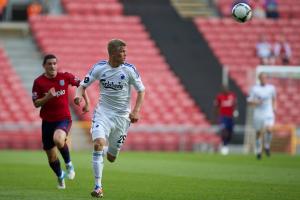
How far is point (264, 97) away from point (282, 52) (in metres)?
13.9

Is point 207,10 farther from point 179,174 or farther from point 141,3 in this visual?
point 179,174

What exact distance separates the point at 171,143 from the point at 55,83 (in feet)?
62.0

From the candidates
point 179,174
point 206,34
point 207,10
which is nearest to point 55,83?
point 179,174

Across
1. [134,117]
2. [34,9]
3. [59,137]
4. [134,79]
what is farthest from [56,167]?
[34,9]

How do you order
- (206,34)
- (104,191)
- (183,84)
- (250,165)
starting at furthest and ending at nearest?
(206,34) → (183,84) → (250,165) → (104,191)

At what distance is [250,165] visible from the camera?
21.8 meters

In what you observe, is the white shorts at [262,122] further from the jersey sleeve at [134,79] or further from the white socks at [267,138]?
the jersey sleeve at [134,79]

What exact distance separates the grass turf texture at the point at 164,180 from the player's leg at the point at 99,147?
218mm

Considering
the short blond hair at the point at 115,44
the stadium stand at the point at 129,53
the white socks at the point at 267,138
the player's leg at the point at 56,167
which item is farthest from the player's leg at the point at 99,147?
the stadium stand at the point at 129,53

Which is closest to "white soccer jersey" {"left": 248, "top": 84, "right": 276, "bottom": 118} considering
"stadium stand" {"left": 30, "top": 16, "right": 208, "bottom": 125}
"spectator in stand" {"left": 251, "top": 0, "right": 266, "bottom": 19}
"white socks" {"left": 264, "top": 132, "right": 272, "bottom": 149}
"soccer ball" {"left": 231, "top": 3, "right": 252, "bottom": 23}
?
"white socks" {"left": 264, "top": 132, "right": 272, "bottom": 149}

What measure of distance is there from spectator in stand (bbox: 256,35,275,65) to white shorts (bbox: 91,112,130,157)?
24995 mm

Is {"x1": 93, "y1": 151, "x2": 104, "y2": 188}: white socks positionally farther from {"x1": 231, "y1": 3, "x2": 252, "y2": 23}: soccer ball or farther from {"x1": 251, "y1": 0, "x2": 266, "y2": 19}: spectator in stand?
{"x1": 251, "y1": 0, "x2": 266, "y2": 19}: spectator in stand

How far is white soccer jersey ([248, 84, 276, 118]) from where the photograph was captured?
85.3ft

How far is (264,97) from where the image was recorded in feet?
85.4
